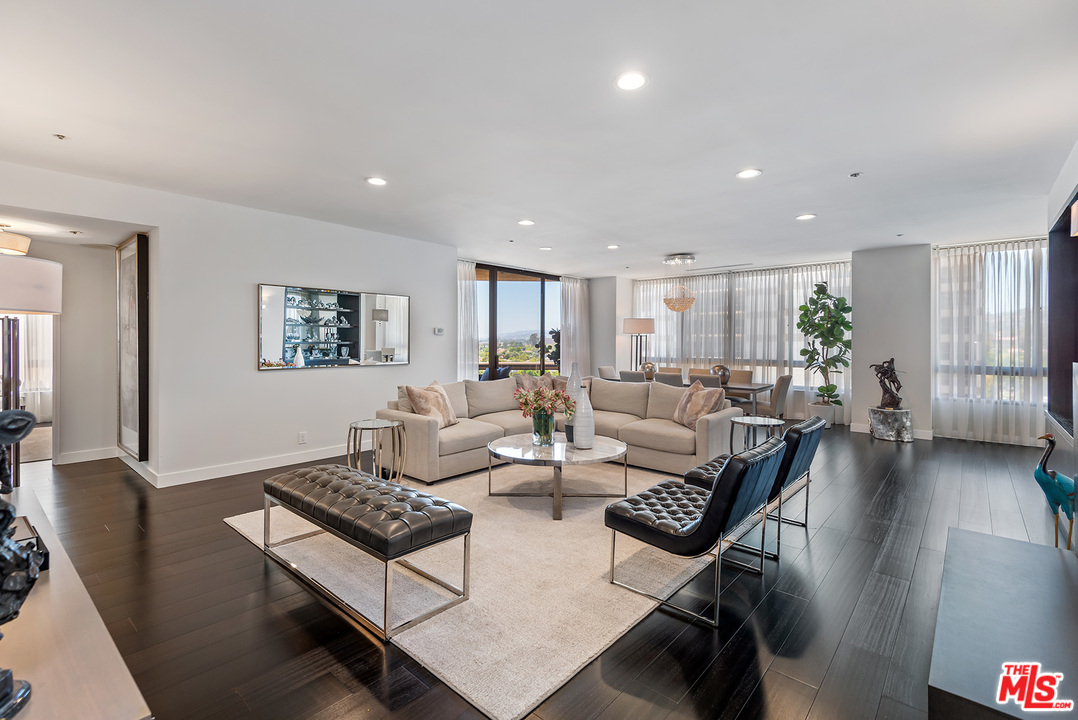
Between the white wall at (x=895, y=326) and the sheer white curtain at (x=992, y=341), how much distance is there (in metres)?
0.52

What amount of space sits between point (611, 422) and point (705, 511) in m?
3.14

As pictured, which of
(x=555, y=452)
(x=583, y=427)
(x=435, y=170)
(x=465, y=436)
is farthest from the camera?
(x=465, y=436)

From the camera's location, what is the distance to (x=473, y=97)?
2.67 m

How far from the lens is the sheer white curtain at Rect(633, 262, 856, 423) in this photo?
848cm

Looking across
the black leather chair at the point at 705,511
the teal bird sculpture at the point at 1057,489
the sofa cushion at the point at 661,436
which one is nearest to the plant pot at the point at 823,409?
the sofa cushion at the point at 661,436

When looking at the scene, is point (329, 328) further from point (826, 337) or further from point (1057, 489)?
point (826, 337)

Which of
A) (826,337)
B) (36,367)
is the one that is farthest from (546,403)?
(36,367)

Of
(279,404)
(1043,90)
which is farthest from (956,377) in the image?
(279,404)

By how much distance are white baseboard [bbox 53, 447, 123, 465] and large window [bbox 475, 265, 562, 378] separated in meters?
4.92

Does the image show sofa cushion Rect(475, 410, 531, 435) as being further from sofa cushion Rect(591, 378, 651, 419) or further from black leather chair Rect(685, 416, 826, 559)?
black leather chair Rect(685, 416, 826, 559)

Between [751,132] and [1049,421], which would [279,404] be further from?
[1049,421]

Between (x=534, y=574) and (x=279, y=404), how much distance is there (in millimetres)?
3673

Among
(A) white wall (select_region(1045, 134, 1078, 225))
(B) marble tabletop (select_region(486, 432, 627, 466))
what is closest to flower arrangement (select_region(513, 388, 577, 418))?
(B) marble tabletop (select_region(486, 432, 627, 466))

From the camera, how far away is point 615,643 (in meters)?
2.21
